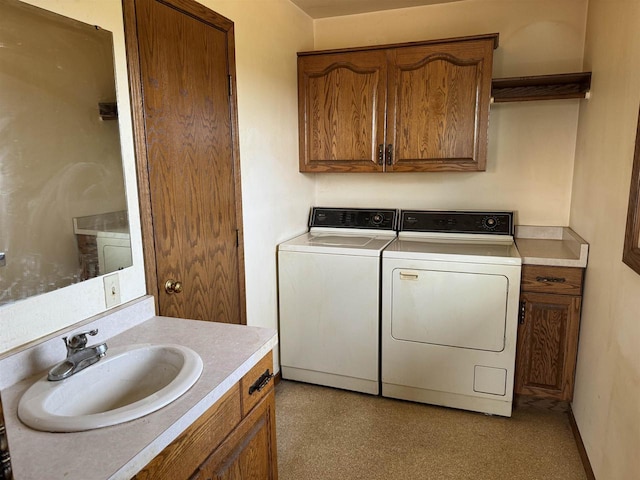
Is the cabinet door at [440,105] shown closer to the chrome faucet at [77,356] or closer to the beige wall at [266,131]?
the beige wall at [266,131]

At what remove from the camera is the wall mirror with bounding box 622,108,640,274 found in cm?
147

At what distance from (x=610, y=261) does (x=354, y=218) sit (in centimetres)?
164

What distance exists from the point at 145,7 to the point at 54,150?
66 cm

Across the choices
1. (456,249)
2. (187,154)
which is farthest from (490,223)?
(187,154)

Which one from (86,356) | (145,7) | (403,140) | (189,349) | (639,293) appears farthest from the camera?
(403,140)

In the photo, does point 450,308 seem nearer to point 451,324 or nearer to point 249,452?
point 451,324

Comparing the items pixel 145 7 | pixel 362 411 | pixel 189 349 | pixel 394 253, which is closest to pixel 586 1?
pixel 394 253

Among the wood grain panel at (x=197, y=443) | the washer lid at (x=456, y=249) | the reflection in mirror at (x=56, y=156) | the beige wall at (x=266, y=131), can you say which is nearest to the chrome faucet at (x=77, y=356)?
the reflection in mirror at (x=56, y=156)

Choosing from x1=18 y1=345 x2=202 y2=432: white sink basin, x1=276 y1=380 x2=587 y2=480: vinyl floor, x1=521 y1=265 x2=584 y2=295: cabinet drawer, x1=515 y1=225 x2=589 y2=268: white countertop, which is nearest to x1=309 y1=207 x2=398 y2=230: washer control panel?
x1=515 y1=225 x2=589 y2=268: white countertop

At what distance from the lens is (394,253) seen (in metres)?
2.46

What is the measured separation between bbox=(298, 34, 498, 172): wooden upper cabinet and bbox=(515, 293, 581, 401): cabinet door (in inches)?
34.5

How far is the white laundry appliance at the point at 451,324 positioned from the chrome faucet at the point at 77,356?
163 centimetres

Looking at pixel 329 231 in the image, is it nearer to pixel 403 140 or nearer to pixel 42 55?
pixel 403 140

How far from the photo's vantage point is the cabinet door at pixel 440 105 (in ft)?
8.28
